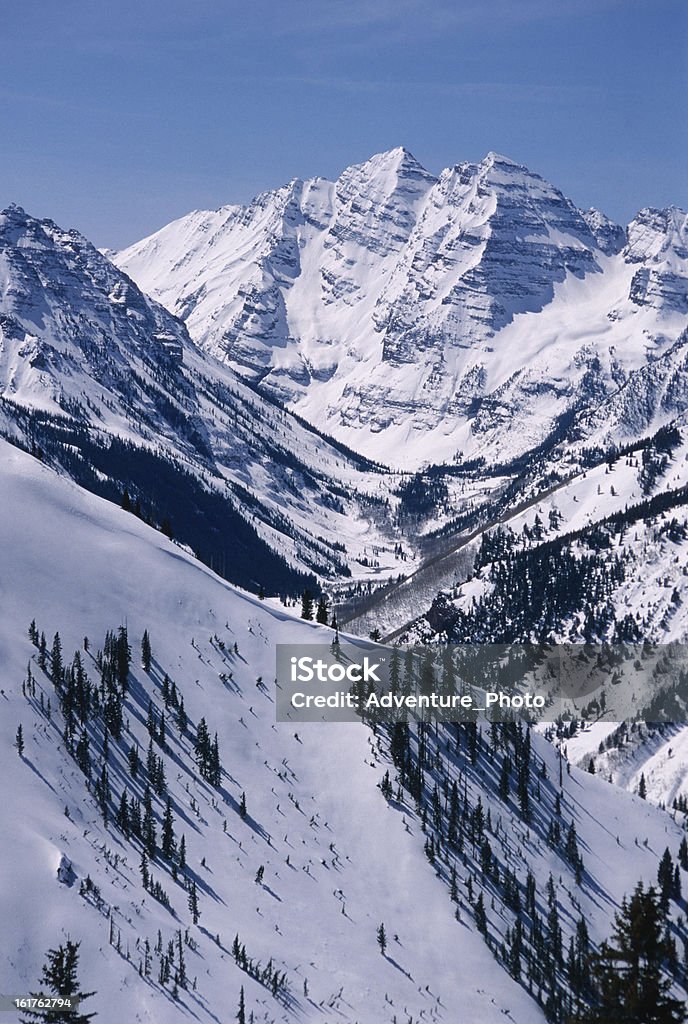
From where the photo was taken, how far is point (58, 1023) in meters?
90.6

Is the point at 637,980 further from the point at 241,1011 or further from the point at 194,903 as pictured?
the point at 194,903

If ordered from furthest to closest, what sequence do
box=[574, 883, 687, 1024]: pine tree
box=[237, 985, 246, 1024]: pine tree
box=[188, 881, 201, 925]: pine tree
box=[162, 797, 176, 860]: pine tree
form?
box=[162, 797, 176, 860]: pine tree < box=[188, 881, 201, 925]: pine tree < box=[237, 985, 246, 1024]: pine tree < box=[574, 883, 687, 1024]: pine tree

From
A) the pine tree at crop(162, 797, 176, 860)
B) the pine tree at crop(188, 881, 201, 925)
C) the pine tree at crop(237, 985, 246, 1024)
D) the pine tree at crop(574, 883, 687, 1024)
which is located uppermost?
the pine tree at crop(162, 797, 176, 860)

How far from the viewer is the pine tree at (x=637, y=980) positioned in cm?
6900

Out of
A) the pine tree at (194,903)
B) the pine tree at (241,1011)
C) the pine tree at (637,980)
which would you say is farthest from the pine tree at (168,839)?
the pine tree at (637,980)

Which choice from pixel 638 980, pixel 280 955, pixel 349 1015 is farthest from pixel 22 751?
pixel 638 980

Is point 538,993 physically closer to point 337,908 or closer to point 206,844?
point 337,908

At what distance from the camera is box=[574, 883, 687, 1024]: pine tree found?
69.0 m

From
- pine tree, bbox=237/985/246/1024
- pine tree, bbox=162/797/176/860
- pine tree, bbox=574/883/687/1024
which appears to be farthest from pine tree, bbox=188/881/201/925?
pine tree, bbox=574/883/687/1024

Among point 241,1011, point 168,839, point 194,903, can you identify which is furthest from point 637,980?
point 168,839

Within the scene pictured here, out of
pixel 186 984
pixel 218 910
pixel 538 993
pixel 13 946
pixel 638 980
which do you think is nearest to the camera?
pixel 638 980

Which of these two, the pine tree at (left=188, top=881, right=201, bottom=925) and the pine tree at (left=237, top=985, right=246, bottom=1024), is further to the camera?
the pine tree at (left=188, top=881, right=201, bottom=925)

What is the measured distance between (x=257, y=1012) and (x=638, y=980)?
331ft

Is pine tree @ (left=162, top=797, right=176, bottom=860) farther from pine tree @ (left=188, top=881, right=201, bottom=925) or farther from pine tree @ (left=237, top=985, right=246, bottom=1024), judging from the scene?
pine tree @ (left=237, top=985, right=246, bottom=1024)
